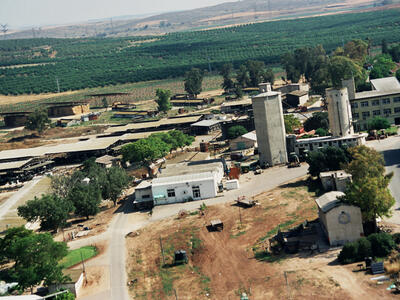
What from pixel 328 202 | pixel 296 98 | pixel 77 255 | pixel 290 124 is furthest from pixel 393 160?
pixel 296 98

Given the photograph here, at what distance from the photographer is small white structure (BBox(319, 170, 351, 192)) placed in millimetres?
45562

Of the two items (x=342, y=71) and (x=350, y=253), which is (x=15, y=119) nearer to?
(x=342, y=71)

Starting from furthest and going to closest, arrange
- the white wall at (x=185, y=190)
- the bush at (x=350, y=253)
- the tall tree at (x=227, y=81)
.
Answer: the tall tree at (x=227, y=81) → the white wall at (x=185, y=190) → the bush at (x=350, y=253)

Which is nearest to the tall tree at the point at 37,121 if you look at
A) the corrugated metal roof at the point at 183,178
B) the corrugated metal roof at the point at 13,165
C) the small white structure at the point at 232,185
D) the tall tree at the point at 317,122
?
the corrugated metal roof at the point at 13,165

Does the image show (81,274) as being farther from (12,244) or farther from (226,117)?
(226,117)

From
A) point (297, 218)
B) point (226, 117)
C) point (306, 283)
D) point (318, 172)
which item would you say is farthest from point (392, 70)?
point (306, 283)

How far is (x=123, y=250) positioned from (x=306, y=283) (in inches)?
622

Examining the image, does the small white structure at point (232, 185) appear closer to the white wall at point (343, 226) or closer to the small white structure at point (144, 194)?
the small white structure at point (144, 194)

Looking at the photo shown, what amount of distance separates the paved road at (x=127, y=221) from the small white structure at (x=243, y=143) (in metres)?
11.2

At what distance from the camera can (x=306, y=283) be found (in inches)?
1275

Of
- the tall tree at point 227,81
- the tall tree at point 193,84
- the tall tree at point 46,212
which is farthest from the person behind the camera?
the tall tree at point 227,81

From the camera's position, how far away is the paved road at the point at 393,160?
134 ft

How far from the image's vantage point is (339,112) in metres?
57.7

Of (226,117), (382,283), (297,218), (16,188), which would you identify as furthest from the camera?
(226,117)
